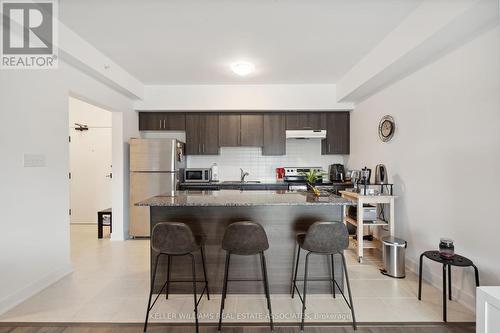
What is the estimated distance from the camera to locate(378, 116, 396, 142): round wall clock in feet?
11.4

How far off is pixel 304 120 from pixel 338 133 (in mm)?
725

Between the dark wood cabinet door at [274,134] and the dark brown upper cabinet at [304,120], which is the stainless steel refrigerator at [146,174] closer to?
the dark wood cabinet door at [274,134]

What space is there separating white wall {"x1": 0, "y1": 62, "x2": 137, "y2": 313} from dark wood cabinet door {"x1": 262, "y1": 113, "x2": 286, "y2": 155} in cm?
308

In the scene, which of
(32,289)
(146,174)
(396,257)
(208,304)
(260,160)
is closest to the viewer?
(208,304)

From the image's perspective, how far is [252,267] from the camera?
255cm

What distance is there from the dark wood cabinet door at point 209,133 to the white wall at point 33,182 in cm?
218

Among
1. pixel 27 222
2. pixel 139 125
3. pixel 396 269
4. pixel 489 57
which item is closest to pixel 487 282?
pixel 396 269

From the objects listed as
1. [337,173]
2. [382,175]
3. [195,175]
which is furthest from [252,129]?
[382,175]

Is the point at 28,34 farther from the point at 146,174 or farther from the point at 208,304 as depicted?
the point at 208,304

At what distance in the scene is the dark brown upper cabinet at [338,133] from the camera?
494 cm

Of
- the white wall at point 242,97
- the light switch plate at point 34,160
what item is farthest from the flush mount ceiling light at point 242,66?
the light switch plate at point 34,160

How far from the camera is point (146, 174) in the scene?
4.36 meters

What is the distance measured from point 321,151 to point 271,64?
222 centimetres

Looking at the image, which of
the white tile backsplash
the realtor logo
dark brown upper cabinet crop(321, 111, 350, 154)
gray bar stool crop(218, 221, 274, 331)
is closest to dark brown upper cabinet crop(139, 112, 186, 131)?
the white tile backsplash
